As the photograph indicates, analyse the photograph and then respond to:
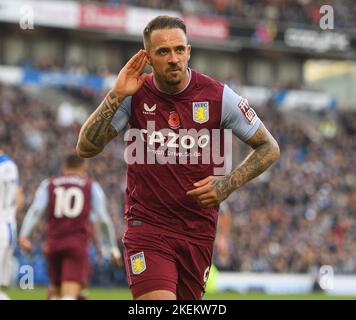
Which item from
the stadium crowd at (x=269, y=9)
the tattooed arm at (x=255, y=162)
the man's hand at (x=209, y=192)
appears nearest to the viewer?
the man's hand at (x=209, y=192)

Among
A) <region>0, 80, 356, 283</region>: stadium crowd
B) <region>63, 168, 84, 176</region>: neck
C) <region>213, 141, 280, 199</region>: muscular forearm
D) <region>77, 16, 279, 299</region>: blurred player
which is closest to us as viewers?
<region>77, 16, 279, 299</region>: blurred player

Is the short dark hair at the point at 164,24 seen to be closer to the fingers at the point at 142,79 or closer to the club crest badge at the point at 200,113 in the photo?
the fingers at the point at 142,79

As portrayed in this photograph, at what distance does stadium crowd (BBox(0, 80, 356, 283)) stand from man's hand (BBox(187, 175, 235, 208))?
16880 millimetres

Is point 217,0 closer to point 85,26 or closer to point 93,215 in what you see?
point 85,26

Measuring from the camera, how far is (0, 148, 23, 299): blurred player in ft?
34.4

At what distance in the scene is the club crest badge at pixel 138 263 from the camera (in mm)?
6625

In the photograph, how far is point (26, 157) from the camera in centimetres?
2642

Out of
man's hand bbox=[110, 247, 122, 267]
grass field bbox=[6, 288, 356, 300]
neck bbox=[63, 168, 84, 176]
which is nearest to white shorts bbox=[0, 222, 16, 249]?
neck bbox=[63, 168, 84, 176]

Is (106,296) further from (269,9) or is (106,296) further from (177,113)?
(269,9)

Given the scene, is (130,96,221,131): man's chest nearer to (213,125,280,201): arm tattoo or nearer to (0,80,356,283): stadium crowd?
(213,125,280,201): arm tattoo

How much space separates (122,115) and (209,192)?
3.03ft

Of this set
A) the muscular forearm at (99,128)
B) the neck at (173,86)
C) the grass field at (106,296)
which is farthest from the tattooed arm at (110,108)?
the grass field at (106,296)

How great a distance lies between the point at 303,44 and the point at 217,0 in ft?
17.1

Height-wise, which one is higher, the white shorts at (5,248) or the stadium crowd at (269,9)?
the stadium crowd at (269,9)
